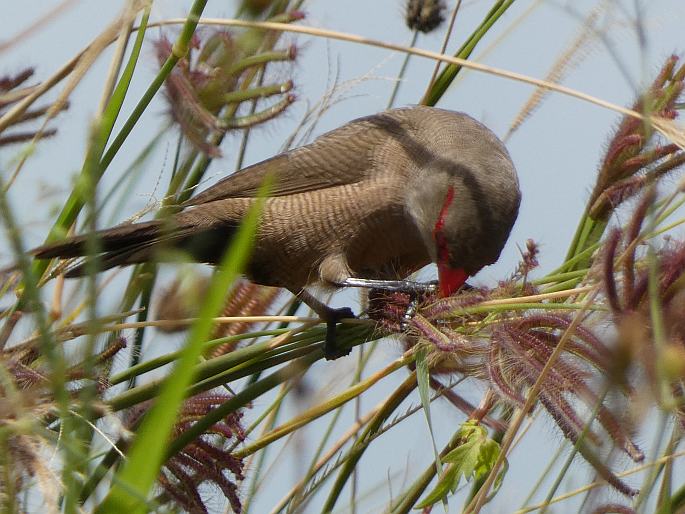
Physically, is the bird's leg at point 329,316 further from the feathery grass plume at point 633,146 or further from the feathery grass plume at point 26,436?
the feathery grass plume at point 26,436

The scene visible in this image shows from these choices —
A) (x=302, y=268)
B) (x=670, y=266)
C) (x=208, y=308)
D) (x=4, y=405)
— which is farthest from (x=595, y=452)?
(x=302, y=268)

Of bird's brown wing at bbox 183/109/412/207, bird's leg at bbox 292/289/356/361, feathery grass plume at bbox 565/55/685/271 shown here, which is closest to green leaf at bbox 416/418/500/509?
feathery grass plume at bbox 565/55/685/271

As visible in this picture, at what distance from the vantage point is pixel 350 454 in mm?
2635

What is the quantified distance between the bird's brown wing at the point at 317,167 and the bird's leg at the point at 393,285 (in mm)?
414

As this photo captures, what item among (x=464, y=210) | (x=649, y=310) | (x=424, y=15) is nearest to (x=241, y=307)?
(x=464, y=210)

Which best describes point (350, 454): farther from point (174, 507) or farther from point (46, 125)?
point (46, 125)

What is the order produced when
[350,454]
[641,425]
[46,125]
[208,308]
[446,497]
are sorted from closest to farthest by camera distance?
[208,308] → [641,425] → [446,497] → [46,125] → [350,454]

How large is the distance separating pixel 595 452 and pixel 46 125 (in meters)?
1.33

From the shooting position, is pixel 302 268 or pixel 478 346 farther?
pixel 302 268

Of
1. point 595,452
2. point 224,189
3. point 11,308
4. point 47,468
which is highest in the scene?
point 224,189

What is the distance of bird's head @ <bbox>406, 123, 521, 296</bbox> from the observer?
3330 millimetres

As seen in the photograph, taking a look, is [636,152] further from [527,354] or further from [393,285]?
[393,285]

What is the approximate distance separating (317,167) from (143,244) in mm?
869

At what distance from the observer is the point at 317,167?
367 cm
